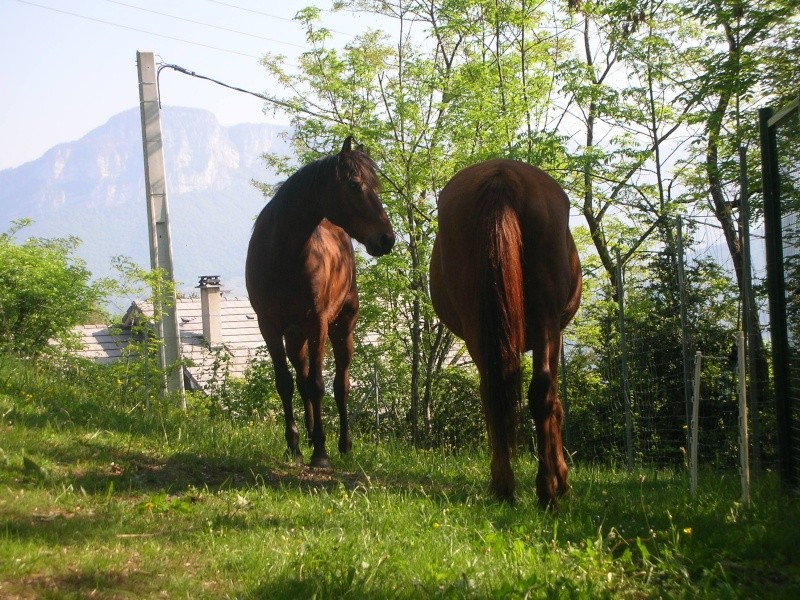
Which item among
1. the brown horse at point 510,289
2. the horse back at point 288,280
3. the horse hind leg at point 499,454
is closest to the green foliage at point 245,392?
the horse back at point 288,280

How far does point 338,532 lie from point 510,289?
163cm

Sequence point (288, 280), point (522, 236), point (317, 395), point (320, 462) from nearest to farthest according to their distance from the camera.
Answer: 1. point (522, 236)
2. point (320, 462)
3. point (288, 280)
4. point (317, 395)

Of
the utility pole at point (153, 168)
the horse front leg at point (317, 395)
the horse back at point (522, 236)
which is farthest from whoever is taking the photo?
the utility pole at point (153, 168)

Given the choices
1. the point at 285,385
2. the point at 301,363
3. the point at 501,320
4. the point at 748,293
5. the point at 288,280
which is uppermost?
the point at 288,280

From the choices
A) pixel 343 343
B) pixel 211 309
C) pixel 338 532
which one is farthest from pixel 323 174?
pixel 211 309

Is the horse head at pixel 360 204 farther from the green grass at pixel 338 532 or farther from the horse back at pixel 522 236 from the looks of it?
the green grass at pixel 338 532

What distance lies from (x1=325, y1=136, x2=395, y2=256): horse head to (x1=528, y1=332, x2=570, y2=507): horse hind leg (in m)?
2.20

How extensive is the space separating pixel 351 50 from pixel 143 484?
10.3 metres

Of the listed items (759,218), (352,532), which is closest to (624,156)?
(759,218)

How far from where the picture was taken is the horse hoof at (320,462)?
6902mm

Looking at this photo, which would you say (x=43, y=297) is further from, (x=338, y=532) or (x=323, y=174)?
(x=338, y=532)

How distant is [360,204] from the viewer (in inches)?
276

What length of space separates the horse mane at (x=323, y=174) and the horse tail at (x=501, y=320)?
2435mm

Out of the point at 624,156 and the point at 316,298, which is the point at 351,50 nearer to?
the point at 624,156
